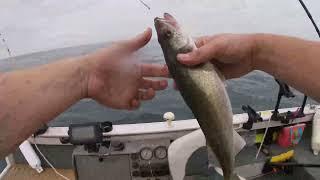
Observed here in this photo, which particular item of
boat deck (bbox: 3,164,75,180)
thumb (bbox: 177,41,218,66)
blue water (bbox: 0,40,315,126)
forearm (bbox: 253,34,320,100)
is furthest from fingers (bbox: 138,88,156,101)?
Answer: blue water (bbox: 0,40,315,126)

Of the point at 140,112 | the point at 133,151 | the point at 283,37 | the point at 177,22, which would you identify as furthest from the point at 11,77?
the point at 140,112

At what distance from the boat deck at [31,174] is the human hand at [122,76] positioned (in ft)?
8.44

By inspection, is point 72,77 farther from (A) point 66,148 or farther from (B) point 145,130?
(A) point 66,148

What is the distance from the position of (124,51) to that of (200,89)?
2.34ft

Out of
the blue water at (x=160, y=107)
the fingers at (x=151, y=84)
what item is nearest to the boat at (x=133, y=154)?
the fingers at (x=151, y=84)

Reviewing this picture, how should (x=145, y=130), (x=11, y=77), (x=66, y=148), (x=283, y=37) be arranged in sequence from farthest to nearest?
(x=66, y=148) → (x=145, y=130) → (x=283, y=37) → (x=11, y=77)

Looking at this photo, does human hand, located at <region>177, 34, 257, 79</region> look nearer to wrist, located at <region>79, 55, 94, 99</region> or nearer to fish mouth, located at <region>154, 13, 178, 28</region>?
fish mouth, located at <region>154, 13, 178, 28</region>

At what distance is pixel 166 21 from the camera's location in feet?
7.33

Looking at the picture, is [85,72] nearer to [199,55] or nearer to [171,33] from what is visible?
[171,33]

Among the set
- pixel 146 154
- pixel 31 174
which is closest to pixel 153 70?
pixel 146 154

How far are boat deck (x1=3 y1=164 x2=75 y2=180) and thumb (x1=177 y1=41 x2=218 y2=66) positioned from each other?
A: 10.8ft

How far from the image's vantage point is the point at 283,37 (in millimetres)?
2264

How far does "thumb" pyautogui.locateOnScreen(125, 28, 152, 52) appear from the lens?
2387mm

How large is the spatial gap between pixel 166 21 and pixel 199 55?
1.16ft
